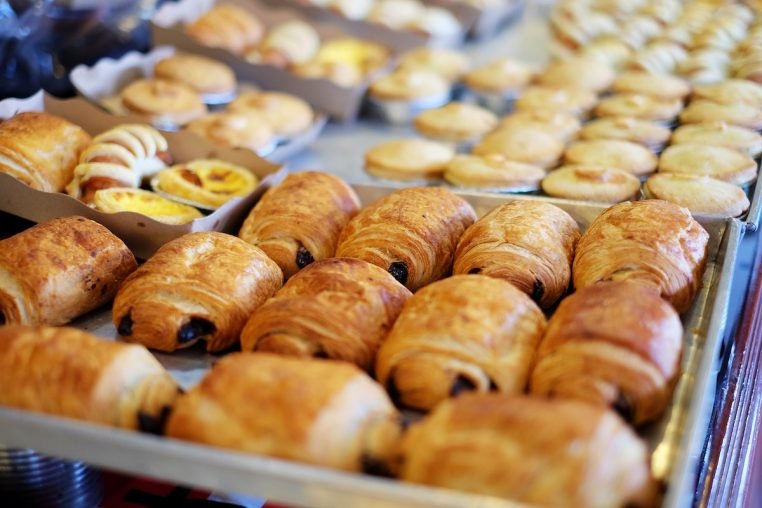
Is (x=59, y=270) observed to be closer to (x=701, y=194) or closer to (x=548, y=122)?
(x=701, y=194)

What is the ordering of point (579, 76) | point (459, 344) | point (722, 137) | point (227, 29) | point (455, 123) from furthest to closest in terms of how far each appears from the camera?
point (227, 29) → point (579, 76) → point (455, 123) → point (722, 137) → point (459, 344)

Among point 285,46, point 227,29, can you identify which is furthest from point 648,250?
point 227,29

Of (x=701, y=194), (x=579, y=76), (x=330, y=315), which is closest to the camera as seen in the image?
(x=330, y=315)

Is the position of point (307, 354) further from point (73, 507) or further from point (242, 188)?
point (242, 188)

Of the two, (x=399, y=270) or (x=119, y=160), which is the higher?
(x=119, y=160)

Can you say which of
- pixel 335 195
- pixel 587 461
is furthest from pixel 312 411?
pixel 335 195

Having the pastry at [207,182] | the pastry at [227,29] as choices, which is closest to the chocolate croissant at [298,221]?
the pastry at [207,182]

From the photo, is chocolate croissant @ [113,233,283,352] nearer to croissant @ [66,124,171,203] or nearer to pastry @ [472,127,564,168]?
croissant @ [66,124,171,203]
